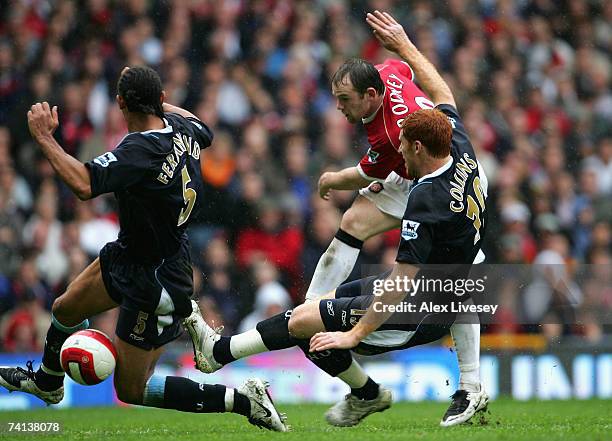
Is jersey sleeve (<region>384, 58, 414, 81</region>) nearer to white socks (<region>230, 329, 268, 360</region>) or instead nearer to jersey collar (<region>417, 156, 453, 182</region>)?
jersey collar (<region>417, 156, 453, 182</region>)

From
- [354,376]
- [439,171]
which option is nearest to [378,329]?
[354,376]

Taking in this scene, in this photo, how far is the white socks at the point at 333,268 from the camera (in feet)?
27.5

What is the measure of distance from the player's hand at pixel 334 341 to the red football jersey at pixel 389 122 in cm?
172

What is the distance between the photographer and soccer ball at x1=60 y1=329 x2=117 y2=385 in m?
6.87

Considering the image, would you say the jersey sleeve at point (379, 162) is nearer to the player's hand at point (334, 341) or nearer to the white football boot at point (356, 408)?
the white football boot at point (356, 408)

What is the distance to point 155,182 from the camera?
A: 666 cm

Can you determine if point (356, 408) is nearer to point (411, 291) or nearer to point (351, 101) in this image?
point (411, 291)

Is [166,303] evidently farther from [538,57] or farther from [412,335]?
[538,57]

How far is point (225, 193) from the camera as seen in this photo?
12.0 metres

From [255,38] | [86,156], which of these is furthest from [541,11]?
[86,156]

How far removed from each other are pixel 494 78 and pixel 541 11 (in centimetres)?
181

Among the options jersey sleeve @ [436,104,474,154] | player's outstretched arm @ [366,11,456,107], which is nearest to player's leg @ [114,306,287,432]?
jersey sleeve @ [436,104,474,154]

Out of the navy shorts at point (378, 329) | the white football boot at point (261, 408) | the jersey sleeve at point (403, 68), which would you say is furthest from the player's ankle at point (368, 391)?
the jersey sleeve at point (403, 68)

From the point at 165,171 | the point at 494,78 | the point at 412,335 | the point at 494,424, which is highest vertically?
the point at 494,78
